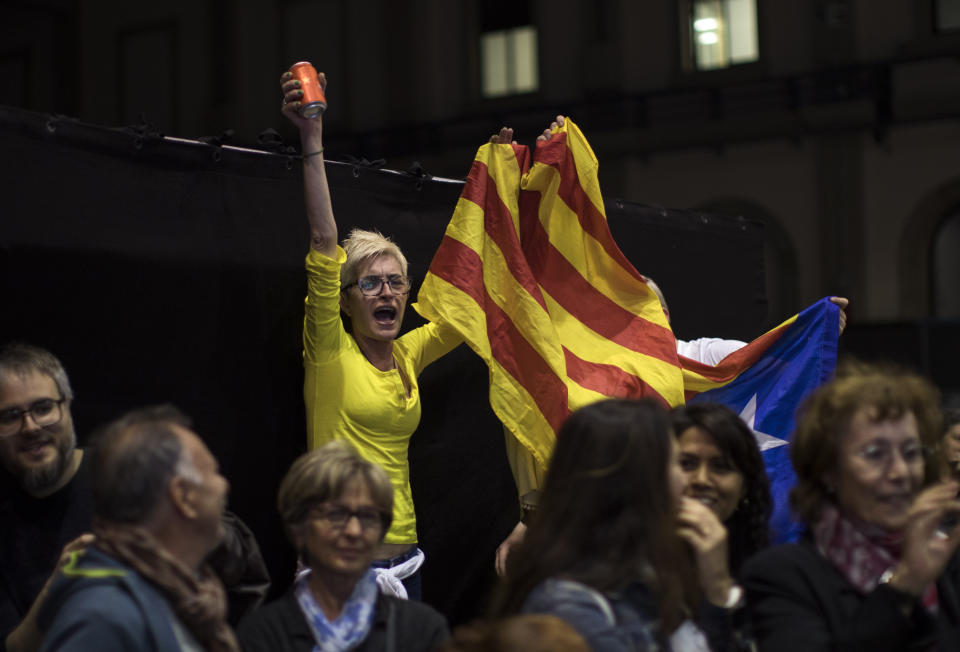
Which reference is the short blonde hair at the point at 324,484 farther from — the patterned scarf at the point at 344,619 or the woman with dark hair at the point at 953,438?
the woman with dark hair at the point at 953,438

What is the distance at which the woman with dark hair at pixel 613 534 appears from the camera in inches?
92.6

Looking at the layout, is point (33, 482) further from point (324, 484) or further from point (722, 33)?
point (722, 33)

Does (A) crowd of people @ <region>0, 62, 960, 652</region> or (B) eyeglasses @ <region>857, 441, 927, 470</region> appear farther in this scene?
(B) eyeglasses @ <region>857, 441, 927, 470</region>

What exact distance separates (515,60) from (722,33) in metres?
2.90

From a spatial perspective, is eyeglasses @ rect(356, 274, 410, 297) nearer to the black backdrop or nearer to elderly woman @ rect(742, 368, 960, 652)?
the black backdrop

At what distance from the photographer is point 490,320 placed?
15.0 feet

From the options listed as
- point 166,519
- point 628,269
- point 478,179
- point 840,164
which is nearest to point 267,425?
point 478,179

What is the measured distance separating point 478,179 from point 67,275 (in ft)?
5.30

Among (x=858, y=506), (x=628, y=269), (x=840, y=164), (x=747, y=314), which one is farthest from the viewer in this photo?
(x=840, y=164)

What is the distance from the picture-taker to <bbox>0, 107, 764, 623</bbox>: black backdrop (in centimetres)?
363

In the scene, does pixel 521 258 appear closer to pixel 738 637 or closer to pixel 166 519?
pixel 738 637

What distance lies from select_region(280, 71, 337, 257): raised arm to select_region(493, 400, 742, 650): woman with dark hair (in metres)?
1.67

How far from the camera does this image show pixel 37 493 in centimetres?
323

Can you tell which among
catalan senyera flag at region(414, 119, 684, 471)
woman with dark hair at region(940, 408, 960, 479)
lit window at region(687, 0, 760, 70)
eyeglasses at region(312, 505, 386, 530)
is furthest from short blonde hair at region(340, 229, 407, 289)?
lit window at region(687, 0, 760, 70)
